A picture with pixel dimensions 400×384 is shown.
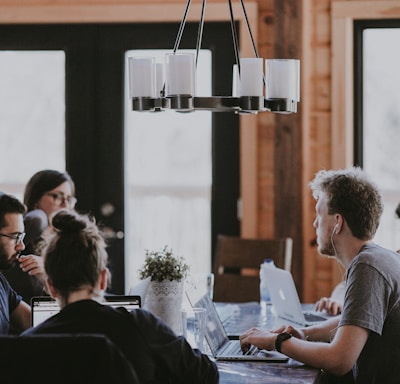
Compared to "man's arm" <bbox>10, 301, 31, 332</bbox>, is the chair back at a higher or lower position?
higher

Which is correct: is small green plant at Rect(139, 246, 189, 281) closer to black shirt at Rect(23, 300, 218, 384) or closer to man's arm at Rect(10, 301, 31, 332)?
man's arm at Rect(10, 301, 31, 332)

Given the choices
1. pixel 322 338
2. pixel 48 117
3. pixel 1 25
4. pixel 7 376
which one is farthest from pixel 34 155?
pixel 7 376

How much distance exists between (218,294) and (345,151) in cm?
119

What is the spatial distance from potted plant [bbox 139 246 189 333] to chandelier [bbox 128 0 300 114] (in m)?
0.53

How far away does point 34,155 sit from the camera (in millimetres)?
5320

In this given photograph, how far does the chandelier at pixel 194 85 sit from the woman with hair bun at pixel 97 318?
33.2 inches

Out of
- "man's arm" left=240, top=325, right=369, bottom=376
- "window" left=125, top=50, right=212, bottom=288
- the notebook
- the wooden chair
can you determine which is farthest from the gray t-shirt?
"window" left=125, top=50, right=212, bottom=288

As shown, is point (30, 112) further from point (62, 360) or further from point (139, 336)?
point (62, 360)

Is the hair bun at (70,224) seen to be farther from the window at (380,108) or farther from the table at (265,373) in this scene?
the window at (380,108)

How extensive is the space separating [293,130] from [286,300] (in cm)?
166

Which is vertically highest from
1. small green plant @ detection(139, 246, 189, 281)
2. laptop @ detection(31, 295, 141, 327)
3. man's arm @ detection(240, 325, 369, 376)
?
small green plant @ detection(139, 246, 189, 281)

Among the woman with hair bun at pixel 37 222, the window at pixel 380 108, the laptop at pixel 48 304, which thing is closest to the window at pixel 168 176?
the window at pixel 380 108

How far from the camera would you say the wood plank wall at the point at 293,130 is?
490 cm

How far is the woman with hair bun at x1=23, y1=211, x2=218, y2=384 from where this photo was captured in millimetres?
2182
